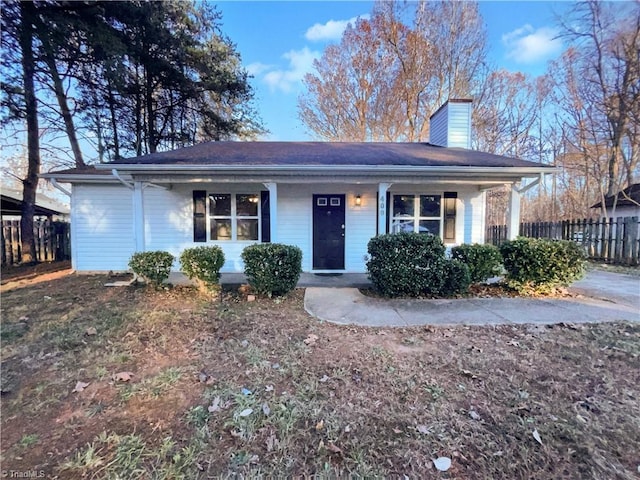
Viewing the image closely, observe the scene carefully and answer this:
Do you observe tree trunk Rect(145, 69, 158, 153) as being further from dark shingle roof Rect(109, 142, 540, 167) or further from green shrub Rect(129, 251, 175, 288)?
green shrub Rect(129, 251, 175, 288)

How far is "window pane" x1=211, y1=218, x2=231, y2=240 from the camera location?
8445 mm

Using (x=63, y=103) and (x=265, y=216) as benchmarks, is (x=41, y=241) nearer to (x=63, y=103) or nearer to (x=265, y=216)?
(x=63, y=103)

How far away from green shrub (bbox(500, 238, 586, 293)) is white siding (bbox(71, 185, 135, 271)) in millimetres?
9312

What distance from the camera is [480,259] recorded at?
5.93m

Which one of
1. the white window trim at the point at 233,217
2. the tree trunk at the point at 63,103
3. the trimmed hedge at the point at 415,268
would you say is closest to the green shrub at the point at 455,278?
the trimmed hedge at the point at 415,268

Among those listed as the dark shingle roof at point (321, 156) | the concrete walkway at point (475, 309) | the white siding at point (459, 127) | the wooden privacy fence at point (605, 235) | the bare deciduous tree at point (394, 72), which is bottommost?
the concrete walkway at point (475, 309)

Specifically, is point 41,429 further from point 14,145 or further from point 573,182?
point 573,182

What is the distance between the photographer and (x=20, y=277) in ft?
25.3

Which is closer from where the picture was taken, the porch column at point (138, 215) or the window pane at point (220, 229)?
the porch column at point (138, 215)

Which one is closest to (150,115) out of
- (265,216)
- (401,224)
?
(265,216)

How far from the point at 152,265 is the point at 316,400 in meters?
5.07

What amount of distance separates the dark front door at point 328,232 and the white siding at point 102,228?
510 centimetres

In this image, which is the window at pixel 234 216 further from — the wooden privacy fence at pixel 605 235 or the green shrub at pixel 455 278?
the wooden privacy fence at pixel 605 235

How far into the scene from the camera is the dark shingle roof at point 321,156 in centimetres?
692
